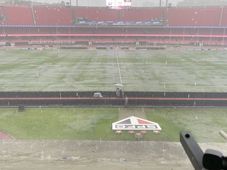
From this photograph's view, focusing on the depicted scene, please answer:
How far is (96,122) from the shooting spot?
19.6 meters

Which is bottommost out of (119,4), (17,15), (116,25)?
(116,25)

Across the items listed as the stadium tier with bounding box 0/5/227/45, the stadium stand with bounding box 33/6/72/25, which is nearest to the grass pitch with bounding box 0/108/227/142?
the stadium tier with bounding box 0/5/227/45

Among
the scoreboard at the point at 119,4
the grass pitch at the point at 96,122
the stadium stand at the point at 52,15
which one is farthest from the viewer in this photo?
the scoreboard at the point at 119,4

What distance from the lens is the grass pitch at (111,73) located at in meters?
29.2

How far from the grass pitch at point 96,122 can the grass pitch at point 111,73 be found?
6251mm

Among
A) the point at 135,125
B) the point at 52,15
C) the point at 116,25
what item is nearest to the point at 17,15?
the point at 52,15

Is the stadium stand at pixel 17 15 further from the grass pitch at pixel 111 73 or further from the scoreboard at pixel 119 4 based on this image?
the grass pitch at pixel 111 73

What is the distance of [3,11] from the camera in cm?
7244

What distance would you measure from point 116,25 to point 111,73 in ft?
128

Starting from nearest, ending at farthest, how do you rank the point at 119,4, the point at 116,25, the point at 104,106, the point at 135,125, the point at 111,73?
the point at 135,125
the point at 104,106
the point at 111,73
the point at 116,25
the point at 119,4

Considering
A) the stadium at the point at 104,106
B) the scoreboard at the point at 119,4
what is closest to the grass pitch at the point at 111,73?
the stadium at the point at 104,106

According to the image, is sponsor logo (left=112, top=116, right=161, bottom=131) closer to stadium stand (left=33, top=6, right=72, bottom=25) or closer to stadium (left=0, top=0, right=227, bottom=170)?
stadium (left=0, top=0, right=227, bottom=170)

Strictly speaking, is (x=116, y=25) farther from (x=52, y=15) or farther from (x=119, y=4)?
(x=52, y=15)

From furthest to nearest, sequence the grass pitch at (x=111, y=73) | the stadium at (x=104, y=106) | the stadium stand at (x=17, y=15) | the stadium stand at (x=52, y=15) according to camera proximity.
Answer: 1. the stadium stand at (x=52, y=15)
2. the stadium stand at (x=17, y=15)
3. the grass pitch at (x=111, y=73)
4. the stadium at (x=104, y=106)
